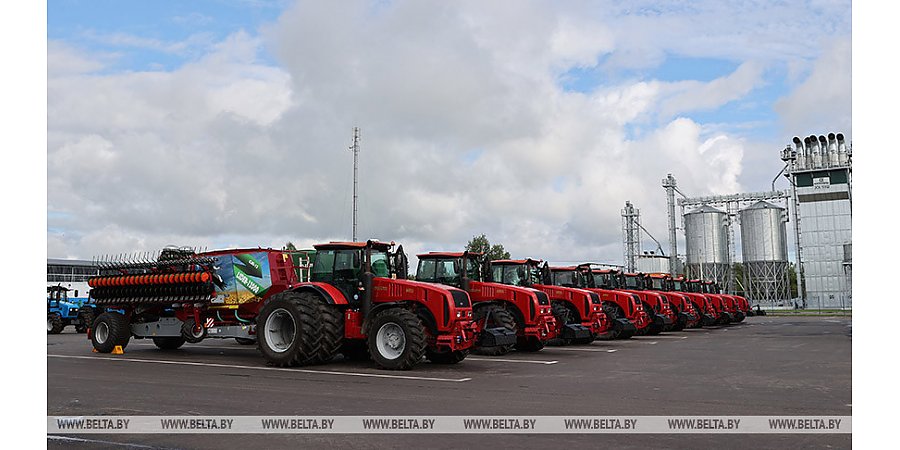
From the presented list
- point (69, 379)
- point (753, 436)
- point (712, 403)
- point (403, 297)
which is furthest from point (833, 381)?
point (69, 379)

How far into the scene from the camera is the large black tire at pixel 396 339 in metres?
13.6

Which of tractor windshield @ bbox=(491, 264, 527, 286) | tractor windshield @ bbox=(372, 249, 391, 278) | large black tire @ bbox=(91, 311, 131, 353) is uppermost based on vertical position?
tractor windshield @ bbox=(372, 249, 391, 278)

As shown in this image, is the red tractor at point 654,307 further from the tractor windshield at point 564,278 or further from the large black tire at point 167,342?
the large black tire at point 167,342

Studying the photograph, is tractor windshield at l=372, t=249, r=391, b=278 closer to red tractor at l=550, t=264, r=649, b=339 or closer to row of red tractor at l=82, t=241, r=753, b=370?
row of red tractor at l=82, t=241, r=753, b=370

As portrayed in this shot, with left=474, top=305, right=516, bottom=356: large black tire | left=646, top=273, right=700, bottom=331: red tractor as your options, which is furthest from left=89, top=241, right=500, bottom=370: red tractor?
left=646, top=273, right=700, bottom=331: red tractor

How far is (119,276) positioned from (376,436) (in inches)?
507

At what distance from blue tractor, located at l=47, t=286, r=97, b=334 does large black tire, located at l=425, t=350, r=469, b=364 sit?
20444 millimetres

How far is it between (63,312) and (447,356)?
23553 mm

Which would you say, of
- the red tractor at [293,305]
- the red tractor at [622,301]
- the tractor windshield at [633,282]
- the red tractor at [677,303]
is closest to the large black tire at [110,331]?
the red tractor at [293,305]

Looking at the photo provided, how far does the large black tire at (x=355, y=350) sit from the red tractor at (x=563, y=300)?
184 inches

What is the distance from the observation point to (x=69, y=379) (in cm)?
1259

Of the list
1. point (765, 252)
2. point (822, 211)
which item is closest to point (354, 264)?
point (822, 211)

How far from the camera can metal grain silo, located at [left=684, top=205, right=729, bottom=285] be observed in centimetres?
6141
